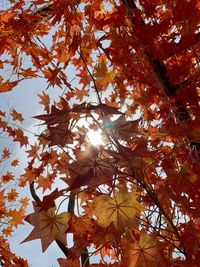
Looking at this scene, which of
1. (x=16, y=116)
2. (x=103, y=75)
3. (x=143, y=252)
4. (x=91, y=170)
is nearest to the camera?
(x=91, y=170)

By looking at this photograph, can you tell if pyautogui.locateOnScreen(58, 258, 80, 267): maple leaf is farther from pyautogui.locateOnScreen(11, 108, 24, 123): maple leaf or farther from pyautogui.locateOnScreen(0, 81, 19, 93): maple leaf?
pyautogui.locateOnScreen(11, 108, 24, 123): maple leaf

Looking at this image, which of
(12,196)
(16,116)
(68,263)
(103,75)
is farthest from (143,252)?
(12,196)

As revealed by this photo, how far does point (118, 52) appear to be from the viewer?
7.22ft

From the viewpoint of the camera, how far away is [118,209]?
1.40 metres

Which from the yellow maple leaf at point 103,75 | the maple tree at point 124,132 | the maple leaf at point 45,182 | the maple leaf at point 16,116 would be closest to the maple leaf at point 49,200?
the maple tree at point 124,132

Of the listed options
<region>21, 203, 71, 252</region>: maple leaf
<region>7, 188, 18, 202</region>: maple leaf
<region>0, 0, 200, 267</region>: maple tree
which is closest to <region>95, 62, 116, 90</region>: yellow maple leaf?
<region>0, 0, 200, 267</region>: maple tree

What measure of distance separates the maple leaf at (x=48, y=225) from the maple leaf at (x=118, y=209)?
238 mm

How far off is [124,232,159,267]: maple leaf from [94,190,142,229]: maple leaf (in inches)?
6.3

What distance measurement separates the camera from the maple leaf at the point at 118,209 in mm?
1379

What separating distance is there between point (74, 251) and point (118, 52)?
1271 mm

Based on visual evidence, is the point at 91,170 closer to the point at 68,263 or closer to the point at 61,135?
the point at 61,135

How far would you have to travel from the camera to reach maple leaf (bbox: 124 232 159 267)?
4.89 feet

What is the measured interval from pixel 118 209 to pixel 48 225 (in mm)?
358

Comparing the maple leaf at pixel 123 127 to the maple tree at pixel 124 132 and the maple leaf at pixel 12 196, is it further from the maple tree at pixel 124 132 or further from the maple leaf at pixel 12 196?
the maple leaf at pixel 12 196
